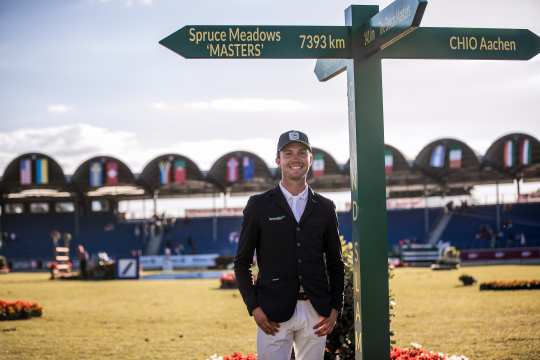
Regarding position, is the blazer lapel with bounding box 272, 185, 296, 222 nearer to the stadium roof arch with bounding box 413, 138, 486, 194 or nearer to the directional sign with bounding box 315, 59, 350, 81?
the directional sign with bounding box 315, 59, 350, 81

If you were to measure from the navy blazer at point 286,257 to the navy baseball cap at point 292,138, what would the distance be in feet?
0.94

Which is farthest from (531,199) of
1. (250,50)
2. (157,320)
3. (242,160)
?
(250,50)

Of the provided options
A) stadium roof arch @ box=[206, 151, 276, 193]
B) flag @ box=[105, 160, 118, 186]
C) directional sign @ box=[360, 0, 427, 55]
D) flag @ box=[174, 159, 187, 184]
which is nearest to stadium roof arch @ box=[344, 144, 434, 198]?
stadium roof arch @ box=[206, 151, 276, 193]

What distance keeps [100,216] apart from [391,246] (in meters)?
23.6

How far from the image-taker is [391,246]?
150 ft

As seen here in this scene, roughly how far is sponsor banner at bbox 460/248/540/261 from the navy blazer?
3571 cm

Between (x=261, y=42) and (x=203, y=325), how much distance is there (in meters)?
9.38

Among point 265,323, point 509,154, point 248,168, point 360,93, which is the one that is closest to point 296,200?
point 265,323

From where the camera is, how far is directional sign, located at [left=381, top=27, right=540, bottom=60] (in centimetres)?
494

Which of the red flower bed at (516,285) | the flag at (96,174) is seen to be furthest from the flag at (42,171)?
the red flower bed at (516,285)

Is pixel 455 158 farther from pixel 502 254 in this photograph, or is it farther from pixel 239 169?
pixel 239 169

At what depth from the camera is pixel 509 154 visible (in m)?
44.7

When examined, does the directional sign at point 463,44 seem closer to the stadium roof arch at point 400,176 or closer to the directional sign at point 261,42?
the directional sign at point 261,42

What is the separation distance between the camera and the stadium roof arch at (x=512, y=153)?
44406 millimetres
